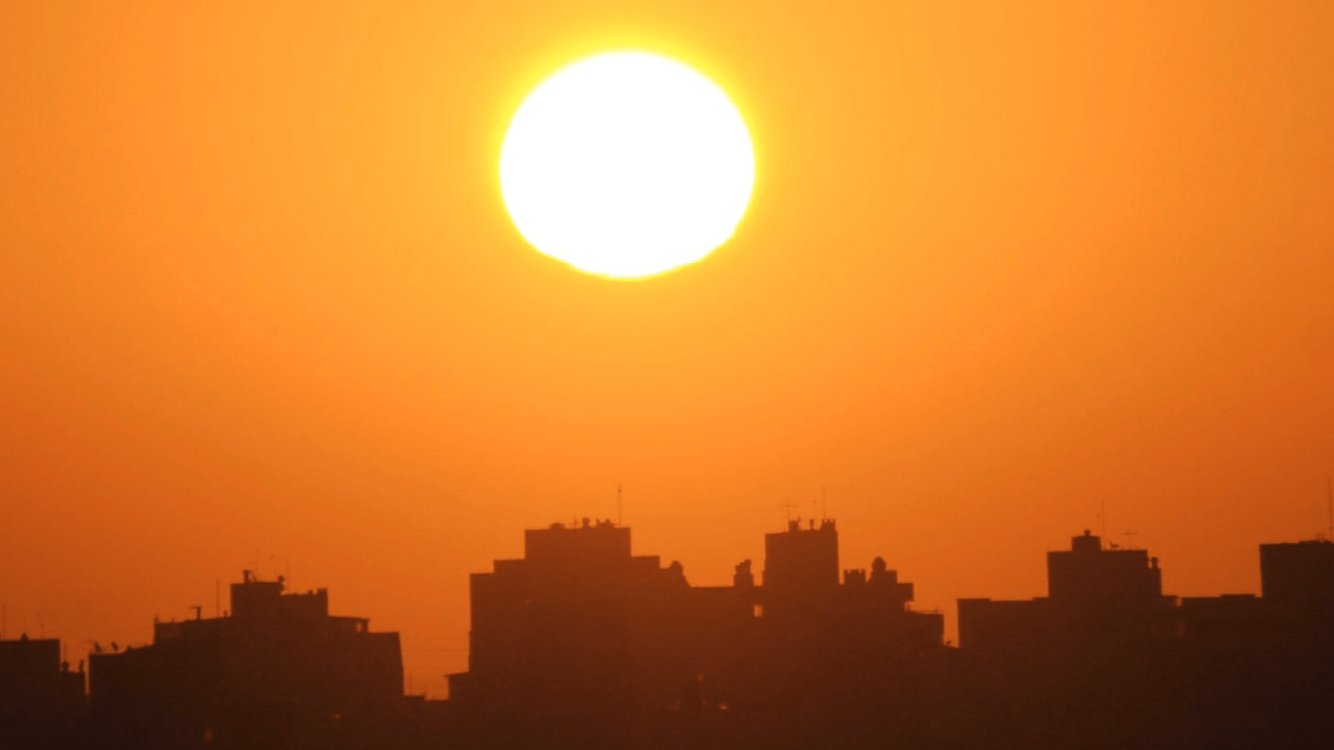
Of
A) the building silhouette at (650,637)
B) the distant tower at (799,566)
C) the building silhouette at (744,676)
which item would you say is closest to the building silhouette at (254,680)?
the building silhouette at (744,676)

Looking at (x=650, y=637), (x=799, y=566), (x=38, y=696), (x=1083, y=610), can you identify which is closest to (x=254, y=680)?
(x=38, y=696)

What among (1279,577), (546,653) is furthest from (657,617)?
(1279,577)

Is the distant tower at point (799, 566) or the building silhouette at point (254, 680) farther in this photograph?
the distant tower at point (799, 566)

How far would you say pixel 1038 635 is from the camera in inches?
2581

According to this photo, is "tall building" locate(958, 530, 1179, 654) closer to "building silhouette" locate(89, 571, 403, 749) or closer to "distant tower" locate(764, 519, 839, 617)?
"distant tower" locate(764, 519, 839, 617)

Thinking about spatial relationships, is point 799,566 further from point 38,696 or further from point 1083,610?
point 38,696

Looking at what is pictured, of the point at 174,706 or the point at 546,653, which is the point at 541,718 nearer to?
the point at 546,653

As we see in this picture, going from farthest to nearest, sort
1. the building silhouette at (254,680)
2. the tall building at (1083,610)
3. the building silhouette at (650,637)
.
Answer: the tall building at (1083,610) < the building silhouette at (650,637) < the building silhouette at (254,680)

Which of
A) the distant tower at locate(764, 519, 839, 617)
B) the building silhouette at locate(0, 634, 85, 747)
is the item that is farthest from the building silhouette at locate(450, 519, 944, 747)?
the building silhouette at locate(0, 634, 85, 747)

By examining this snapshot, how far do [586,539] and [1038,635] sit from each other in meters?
14.8

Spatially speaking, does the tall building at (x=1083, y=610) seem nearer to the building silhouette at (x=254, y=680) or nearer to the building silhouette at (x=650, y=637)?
the building silhouette at (x=650, y=637)

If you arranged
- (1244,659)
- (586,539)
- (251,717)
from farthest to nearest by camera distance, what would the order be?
(586,539)
(1244,659)
(251,717)

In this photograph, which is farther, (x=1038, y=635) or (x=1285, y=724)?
(x=1038, y=635)

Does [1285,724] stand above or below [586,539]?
below
